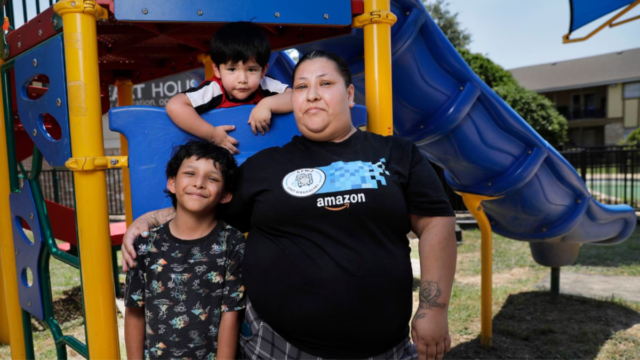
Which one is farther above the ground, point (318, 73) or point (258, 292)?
point (318, 73)

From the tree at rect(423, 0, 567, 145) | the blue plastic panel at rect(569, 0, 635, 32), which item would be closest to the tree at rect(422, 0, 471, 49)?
the tree at rect(423, 0, 567, 145)

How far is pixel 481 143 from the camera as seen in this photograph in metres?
4.04

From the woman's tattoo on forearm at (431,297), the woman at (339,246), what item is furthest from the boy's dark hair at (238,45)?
the woman's tattoo on forearm at (431,297)

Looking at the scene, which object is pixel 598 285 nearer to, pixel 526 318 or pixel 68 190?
pixel 526 318

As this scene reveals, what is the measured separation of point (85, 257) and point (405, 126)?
2637mm

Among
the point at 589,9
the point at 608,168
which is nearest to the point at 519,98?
the point at 608,168

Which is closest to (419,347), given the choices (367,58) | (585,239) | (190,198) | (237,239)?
(237,239)

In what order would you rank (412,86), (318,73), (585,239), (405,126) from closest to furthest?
(318,73)
(412,86)
(405,126)
(585,239)

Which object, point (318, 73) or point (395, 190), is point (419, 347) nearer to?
point (395, 190)

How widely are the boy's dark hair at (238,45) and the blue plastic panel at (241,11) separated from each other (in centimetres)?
6

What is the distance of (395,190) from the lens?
164 cm

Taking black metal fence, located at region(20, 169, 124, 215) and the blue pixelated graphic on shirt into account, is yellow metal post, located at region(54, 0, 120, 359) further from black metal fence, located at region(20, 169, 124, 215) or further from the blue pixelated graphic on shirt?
black metal fence, located at region(20, 169, 124, 215)

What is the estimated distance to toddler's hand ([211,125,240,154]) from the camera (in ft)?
6.58

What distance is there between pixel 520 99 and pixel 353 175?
17.4m
